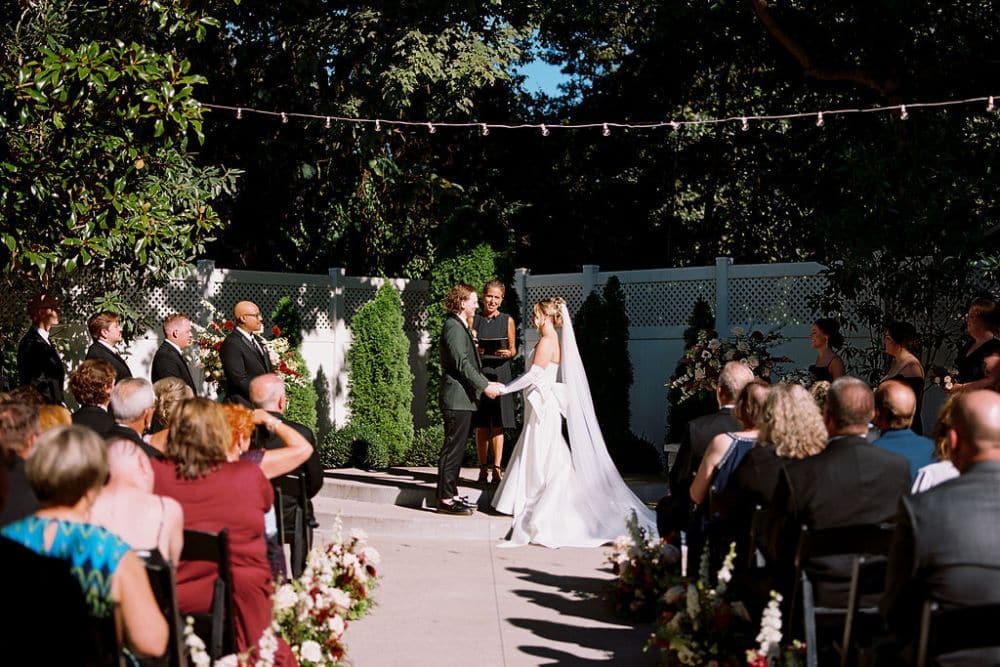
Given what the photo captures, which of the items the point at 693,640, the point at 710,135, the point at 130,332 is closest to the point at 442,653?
the point at 693,640

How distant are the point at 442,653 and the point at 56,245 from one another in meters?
4.68

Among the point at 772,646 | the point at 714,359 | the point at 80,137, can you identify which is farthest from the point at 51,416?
the point at 714,359

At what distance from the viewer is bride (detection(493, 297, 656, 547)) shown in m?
9.41

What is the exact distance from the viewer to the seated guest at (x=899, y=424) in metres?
5.41

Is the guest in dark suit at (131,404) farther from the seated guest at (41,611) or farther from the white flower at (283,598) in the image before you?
→ the seated guest at (41,611)

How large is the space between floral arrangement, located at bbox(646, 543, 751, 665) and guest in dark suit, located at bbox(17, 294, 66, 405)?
5.74 m

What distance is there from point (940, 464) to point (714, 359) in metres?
6.99

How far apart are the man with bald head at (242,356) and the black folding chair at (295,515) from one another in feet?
10.1

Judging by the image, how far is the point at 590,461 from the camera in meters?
9.77

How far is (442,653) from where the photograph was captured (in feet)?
19.7

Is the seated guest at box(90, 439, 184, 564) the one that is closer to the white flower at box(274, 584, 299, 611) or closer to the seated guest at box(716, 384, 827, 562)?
the white flower at box(274, 584, 299, 611)

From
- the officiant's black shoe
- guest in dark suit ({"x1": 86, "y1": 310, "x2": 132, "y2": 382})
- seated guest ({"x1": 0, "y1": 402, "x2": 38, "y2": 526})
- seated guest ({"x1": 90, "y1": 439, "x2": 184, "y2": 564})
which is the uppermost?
guest in dark suit ({"x1": 86, "y1": 310, "x2": 132, "y2": 382})

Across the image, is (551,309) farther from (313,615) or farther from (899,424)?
(313,615)

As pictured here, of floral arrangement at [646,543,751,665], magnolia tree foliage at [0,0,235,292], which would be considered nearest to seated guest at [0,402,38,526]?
floral arrangement at [646,543,751,665]
